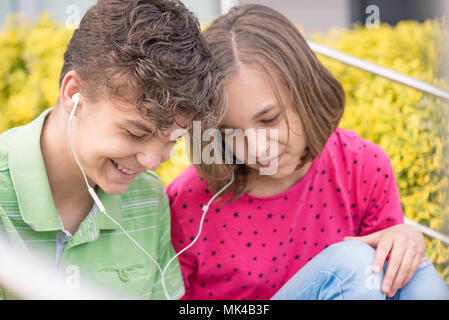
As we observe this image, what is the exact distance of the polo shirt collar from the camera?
3.65 feet

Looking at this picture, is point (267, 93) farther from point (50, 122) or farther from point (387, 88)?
point (387, 88)

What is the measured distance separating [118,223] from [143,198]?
113 mm

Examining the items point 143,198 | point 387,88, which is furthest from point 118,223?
point 387,88

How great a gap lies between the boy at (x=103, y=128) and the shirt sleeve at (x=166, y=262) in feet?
0.33

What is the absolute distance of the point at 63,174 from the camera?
121 cm

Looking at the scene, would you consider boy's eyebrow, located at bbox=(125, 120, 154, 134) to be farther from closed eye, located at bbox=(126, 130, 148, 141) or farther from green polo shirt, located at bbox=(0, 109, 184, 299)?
green polo shirt, located at bbox=(0, 109, 184, 299)

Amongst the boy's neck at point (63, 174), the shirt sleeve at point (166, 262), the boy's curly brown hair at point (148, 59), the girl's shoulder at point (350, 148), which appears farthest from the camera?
the girl's shoulder at point (350, 148)

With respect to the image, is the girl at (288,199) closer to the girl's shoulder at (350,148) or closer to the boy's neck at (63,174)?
the girl's shoulder at (350,148)

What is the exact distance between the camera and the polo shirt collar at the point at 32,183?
1113 mm

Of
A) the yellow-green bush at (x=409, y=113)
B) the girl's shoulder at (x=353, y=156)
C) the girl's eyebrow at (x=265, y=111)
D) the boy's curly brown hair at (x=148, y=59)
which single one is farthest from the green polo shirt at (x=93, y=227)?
the yellow-green bush at (x=409, y=113)

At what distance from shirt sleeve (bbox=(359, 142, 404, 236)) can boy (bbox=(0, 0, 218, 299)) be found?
1.74 feet
